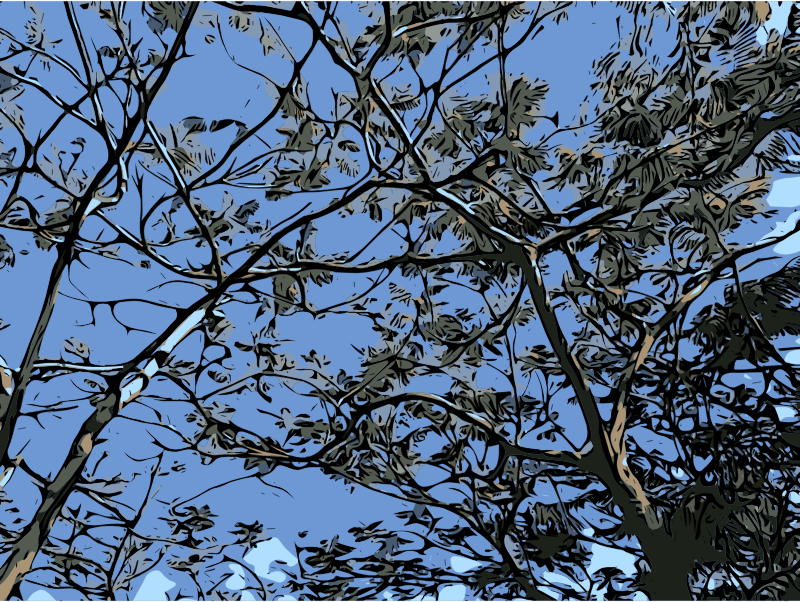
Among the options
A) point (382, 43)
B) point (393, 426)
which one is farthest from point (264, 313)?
point (382, 43)

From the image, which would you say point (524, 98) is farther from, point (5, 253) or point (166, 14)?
point (5, 253)

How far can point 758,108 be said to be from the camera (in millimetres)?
5516

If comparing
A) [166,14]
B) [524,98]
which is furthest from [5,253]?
[524,98]

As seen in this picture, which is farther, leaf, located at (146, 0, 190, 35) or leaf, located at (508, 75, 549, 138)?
leaf, located at (508, 75, 549, 138)

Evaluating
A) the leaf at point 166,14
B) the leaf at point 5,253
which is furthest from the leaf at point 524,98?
the leaf at point 5,253

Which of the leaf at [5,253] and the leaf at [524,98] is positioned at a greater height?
the leaf at [5,253]

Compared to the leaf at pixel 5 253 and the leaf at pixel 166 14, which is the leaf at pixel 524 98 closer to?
the leaf at pixel 166 14

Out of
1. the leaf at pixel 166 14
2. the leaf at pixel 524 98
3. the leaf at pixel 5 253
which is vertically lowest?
the leaf at pixel 524 98

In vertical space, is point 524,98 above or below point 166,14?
below

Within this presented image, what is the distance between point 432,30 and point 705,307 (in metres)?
3.19

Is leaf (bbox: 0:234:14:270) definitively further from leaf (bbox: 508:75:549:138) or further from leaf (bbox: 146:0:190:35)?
leaf (bbox: 508:75:549:138)

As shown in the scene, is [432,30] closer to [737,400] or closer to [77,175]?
[77,175]

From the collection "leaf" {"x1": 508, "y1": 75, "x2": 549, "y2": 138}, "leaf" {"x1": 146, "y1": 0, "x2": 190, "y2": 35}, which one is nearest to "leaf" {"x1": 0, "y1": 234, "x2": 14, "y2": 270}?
"leaf" {"x1": 146, "y1": 0, "x2": 190, "y2": 35}

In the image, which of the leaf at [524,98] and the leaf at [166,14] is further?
the leaf at [524,98]
